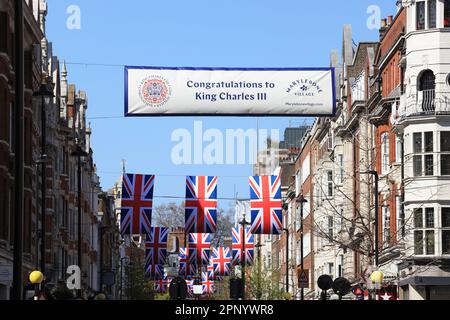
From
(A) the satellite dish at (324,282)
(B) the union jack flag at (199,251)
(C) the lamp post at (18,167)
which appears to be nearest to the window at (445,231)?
(A) the satellite dish at (324,282)

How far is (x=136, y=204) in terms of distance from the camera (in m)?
54.3

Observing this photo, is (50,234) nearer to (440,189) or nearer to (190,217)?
(190,217)

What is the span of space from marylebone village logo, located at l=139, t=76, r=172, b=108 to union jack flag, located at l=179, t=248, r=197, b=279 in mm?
Result: 42031

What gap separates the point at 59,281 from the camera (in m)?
74.1

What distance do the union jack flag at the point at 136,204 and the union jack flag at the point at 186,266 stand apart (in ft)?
91.0

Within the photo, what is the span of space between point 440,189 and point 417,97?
5.16 meters

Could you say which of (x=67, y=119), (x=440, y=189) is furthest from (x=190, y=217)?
(x=67, y=119)

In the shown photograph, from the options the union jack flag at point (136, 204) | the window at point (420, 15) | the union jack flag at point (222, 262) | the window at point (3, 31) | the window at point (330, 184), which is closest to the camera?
the window at point (3, 31)

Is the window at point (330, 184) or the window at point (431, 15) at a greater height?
the window at point (431, 15)

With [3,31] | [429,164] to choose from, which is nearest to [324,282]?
[3,31]

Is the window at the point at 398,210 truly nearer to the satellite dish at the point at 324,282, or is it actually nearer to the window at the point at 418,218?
the window at the point at 418,218

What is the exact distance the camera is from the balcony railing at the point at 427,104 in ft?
191

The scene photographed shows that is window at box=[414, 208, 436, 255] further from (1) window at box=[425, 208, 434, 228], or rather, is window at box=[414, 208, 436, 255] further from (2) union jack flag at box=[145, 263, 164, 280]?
(2) union jack flag at box=[145, 263, 164, 280]
